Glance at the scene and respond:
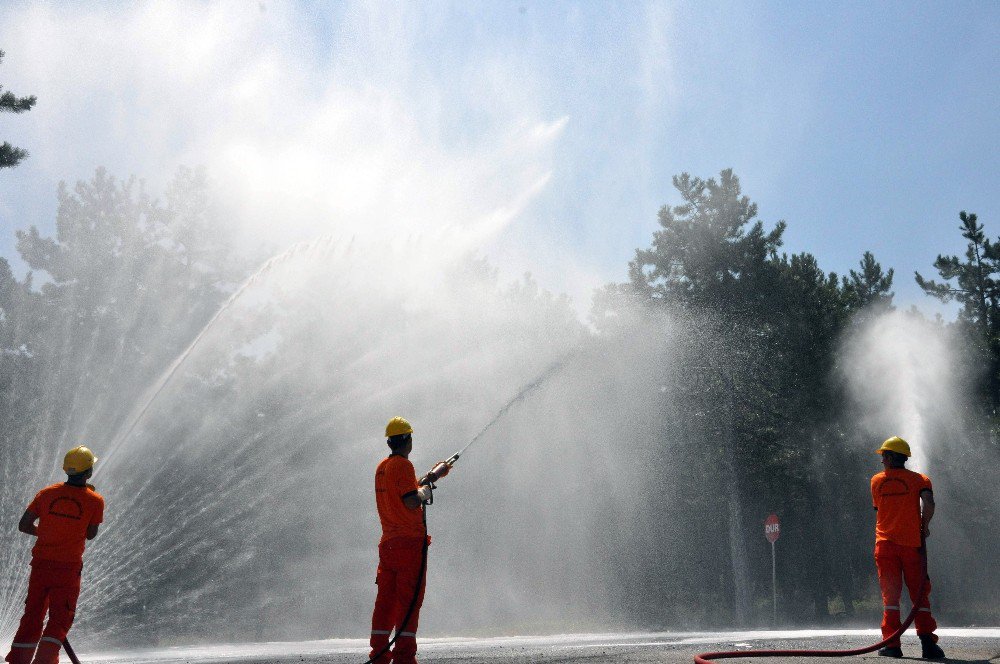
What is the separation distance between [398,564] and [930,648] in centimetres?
454

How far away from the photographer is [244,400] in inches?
1159

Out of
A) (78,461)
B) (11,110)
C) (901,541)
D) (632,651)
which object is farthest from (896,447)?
(11,110)

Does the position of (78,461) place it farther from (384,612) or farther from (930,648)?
(930,648)

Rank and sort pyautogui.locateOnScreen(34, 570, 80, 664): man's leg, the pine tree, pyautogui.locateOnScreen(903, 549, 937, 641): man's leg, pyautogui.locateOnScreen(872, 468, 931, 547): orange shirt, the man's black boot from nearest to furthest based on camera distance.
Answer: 1. pyautogui.locateOnScreen(34, 570, 80, 664): man's leg
2. the man's black boot
3. pyautogui.locateOnScreen(903, 549, 937, 641): man's leg
4. pyautogui.locateOnScreen(872, 468, 931, 547): orange shirt
5. the pine tree

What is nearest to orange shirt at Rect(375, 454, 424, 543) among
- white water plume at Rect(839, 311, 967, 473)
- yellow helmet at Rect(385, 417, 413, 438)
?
yellow helmet at Rect(385, 417, 413, 438)

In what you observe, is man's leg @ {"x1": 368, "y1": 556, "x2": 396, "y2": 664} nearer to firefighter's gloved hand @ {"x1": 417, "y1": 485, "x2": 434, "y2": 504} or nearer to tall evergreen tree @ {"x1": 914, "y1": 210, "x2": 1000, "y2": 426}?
firefighter's gloved hand @ {"x1": 417, "y1": 485, "x2": 434, "y2": 504}

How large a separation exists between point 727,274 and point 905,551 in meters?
29.1

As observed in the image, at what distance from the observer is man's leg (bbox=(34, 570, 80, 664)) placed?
24.3 feet

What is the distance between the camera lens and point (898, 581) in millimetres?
8352

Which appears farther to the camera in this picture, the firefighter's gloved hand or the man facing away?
the man facing away

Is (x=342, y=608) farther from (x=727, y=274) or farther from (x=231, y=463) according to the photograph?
(x=727, y=274)

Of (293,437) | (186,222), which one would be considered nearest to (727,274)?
(293,437)

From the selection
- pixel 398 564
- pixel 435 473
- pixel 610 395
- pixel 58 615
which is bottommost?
pixel 58 615

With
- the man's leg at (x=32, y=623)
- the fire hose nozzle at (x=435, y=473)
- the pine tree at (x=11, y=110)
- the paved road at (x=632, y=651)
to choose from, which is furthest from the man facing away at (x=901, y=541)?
the pine tree at (x=11, y=110)
